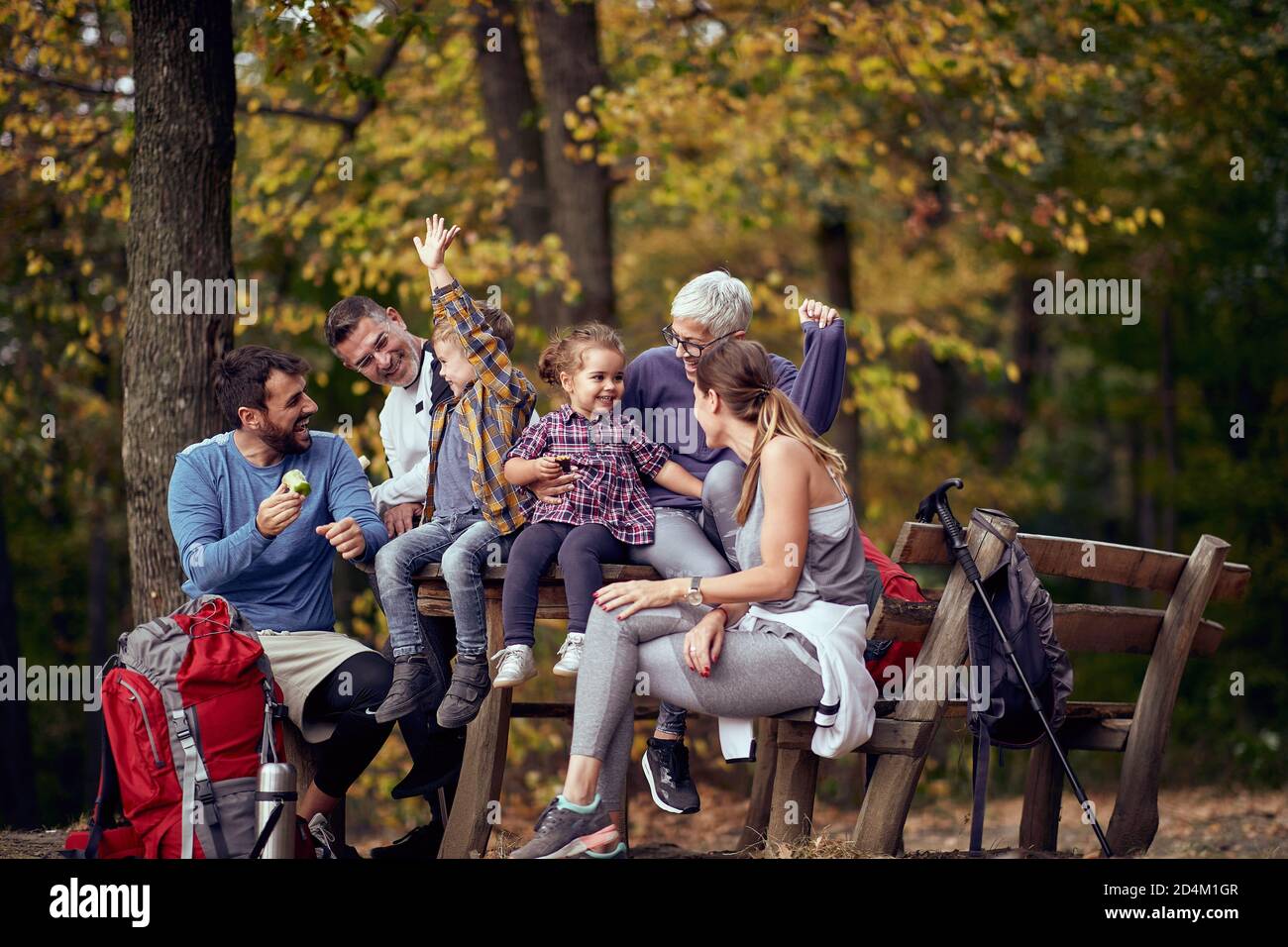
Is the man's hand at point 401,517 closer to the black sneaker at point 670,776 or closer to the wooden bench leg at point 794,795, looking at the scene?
the black sneaker at point 670,776

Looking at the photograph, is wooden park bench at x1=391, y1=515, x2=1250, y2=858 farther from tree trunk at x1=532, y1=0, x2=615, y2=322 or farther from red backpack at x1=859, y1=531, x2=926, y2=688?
tree trunk at x1=532, y1=0, x2=615, y2=322

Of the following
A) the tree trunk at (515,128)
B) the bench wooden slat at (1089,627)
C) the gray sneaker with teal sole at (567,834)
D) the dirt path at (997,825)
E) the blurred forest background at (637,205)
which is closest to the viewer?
the gray sneaker with teal sole at (567,834)

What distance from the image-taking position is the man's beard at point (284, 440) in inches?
209

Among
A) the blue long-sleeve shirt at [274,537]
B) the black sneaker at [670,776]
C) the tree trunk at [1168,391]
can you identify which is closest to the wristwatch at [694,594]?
the black sneaker at [670,776]

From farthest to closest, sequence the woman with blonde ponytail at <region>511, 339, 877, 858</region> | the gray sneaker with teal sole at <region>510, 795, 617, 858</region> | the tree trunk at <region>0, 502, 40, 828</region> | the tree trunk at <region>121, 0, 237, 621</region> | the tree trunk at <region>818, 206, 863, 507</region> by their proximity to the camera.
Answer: the tree trunk at <region>818, 206, 863, 507</region> → the tree trunk at <region>0, 502, 40, 828</region> → the tree trunk at <region>121, 0, 237, 621</region> → the woman with blonde ponytail at <region>511, 339, 877, 858</region> → the gray sneaker with teal sole at <region>510, 795, 617, 858</region>

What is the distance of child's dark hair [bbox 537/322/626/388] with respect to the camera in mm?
5145

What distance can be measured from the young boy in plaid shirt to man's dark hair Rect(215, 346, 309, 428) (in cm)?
56

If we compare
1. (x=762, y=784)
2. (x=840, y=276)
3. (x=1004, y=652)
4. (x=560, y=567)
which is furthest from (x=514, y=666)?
(x=840, y=276)

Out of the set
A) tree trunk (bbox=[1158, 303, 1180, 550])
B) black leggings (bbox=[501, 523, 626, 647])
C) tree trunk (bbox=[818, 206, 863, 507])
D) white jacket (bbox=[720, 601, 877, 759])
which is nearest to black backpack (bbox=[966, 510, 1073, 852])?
white jacket (bbox=[720, 601, 877, 759])

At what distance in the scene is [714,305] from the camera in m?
5.27

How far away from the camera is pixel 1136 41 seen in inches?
464

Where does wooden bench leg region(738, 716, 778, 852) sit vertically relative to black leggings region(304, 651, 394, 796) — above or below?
below

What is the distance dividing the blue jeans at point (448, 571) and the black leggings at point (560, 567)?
131mm

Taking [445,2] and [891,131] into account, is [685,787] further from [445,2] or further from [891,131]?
[891,131]
